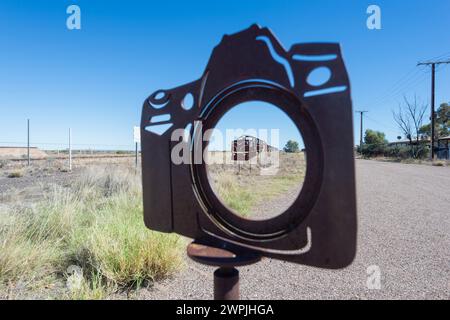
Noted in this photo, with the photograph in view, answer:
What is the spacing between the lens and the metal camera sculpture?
108 centimetres

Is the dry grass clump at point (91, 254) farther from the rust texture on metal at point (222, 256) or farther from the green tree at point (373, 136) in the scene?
the green tree at point (373, 136)

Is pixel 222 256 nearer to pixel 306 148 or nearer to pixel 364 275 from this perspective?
pixel 306 148

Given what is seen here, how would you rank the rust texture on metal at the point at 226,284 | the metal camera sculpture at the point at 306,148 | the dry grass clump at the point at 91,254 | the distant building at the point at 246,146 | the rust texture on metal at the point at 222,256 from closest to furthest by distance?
the metal camera sculpture at the point at 306,148 → the rust texture on metal at the point at 222,256 → the rust texture on metal at the point at 226,284 → the dry grass clump at the point at 91,254 → the distant building at the point at 246,146

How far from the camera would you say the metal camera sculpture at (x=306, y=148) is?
1.08m

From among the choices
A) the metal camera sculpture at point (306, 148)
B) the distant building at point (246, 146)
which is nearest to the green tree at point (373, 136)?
the distant building at point (246, 146)

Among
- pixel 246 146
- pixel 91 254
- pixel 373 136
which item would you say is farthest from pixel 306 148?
pixel 373 136

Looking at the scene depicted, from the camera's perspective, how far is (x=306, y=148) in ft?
3.85

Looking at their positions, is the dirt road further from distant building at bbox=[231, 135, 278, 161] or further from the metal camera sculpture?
distant building at bbox=[231, 135, 278, 161]

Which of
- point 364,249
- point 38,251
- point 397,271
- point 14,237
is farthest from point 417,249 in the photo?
point 14,237

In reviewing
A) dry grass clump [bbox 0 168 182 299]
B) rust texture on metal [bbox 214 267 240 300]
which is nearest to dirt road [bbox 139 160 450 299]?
dry grass clump [bbox 0 168 182 299]

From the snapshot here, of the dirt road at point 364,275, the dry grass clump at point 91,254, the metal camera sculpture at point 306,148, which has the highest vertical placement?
the metal camera sculpture at point 306,148
